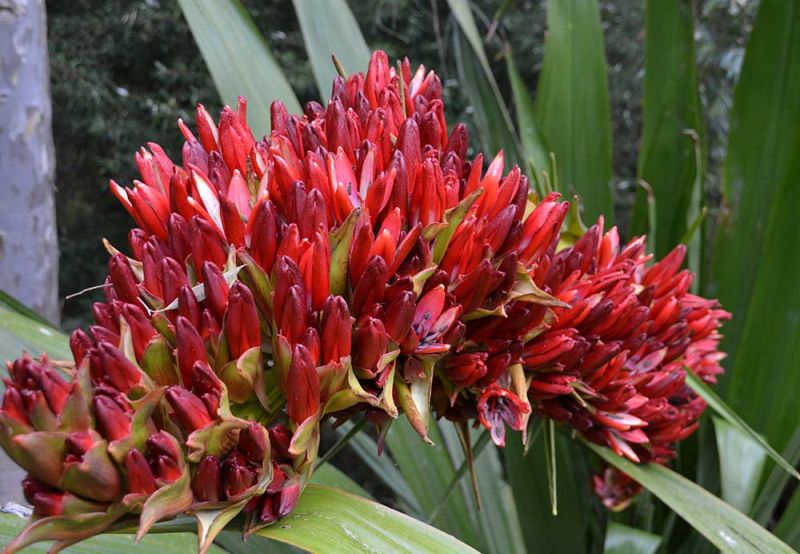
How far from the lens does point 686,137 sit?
878 mm

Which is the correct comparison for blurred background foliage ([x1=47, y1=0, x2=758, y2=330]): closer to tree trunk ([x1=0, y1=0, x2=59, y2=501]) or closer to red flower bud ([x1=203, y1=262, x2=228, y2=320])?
tree trunk ([x1=0, y1=0, x2=59, y2=501])

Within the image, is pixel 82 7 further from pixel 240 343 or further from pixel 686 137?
pixel 240 343

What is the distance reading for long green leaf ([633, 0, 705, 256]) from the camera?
0.85 metres

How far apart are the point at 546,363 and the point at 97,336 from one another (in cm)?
25

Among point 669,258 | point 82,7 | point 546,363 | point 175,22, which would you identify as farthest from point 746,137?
point 82,7

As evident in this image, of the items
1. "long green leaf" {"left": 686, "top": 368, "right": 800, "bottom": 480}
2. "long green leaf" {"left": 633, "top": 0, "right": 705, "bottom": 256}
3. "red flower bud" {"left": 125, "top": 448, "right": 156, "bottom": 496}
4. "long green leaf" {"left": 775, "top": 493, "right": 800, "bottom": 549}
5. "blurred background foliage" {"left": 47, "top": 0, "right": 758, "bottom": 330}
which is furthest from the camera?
"blurred background foliage" {"left": 47, "top": 0, "right": 758, "bottom": 330}

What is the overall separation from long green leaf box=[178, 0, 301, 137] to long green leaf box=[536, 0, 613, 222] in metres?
0.33

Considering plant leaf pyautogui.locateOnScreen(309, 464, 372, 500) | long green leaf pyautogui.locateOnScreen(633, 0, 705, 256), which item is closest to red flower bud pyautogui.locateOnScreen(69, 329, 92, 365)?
plant leaf pyautogui.locateOnScreen(309, 464, 372, 500)

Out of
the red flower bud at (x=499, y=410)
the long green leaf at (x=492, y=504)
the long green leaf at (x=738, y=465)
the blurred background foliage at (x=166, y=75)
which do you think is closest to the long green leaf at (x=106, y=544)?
the red flower bud at (x=499, y=410)

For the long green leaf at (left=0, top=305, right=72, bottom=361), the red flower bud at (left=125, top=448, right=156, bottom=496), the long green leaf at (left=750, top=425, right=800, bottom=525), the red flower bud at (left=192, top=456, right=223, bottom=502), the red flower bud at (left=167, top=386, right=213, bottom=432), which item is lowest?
the long green leaf at (left=750, top=425, right=800, bottom=525)

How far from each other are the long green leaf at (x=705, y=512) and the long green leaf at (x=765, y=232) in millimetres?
267

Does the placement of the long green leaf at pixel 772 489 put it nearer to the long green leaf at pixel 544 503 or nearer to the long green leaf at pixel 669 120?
the long green leaf at pixel 544 503

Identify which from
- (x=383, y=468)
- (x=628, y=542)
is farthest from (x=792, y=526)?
(x=383, y=468)

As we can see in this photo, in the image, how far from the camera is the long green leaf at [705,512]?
43cm
